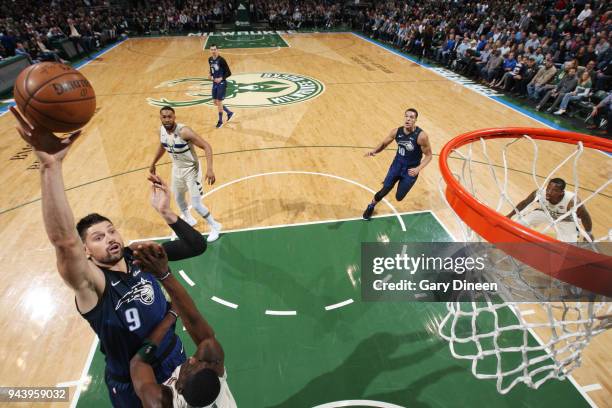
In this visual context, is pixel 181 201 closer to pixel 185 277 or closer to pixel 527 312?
A: pixel 185 277

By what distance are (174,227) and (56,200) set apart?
80 centimetres

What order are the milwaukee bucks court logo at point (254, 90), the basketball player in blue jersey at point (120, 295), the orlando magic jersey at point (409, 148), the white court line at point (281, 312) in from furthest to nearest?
the milwaukee bucks court logo at point (254, 90) < the orlando magic jersey at point (409, 148) < the white court line at point (281, 312) < the basketball player in blue jersey at point (120, 295)

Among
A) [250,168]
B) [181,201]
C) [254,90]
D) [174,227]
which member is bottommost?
[254,90]

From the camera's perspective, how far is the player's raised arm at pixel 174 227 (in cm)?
218

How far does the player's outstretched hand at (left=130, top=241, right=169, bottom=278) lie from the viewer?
1756 mm

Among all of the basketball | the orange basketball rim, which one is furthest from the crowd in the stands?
the basketball

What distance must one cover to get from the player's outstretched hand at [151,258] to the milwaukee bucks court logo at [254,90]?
30.0 ft

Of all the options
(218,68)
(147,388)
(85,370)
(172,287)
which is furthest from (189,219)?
(218,68)

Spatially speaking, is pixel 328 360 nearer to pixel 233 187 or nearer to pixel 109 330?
pixel 109 330

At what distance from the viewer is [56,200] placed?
1498mm

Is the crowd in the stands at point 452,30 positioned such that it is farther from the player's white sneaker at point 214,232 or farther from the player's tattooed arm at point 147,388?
the player's tattooed arm at point 147,388

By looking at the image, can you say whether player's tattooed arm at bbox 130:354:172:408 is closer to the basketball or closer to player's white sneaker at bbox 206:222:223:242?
the basketball

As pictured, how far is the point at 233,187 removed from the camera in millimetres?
6324

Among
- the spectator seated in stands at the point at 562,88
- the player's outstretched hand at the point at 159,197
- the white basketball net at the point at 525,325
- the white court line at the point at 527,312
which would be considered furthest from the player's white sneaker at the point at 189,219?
the spectator seated in stands at the point at 562,88
